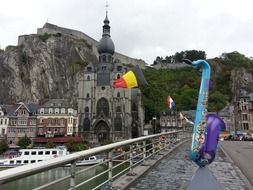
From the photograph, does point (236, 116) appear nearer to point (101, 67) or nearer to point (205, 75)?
point (101, 67)

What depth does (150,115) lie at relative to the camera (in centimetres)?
7562

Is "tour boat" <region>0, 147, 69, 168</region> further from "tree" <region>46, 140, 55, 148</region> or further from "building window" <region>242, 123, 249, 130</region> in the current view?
"building window" <region>242, 123, 249, 130</region>

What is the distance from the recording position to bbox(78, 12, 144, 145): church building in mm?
59784

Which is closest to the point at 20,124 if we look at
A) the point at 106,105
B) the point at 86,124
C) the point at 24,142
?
the point at 24,142

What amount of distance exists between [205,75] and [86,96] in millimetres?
58534

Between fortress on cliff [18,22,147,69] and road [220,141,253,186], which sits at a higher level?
fortress on cliff [18,22,147,69]

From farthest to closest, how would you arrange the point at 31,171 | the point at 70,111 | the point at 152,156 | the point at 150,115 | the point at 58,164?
the point at 150,115
the point at 70,111
the point at 152,156
the point at 58,164
the point at 31,171

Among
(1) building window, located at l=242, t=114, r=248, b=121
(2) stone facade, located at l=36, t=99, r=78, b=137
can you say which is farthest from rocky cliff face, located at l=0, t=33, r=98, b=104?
(1) building window, located at l=242, t=114, r=248, b=121

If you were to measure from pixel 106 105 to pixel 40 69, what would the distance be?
22694mm

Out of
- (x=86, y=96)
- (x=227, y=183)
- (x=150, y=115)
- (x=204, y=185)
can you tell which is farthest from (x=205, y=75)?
(x=150, y=115)

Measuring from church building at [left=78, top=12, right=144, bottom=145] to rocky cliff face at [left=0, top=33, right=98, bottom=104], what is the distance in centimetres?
931

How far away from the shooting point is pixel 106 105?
6222 centimetres

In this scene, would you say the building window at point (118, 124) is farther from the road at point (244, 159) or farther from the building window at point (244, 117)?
the road at point (244, 159)

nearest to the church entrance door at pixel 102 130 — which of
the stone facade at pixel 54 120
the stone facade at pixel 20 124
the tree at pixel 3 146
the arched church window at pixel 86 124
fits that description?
the arched church window at pixel 86 124
